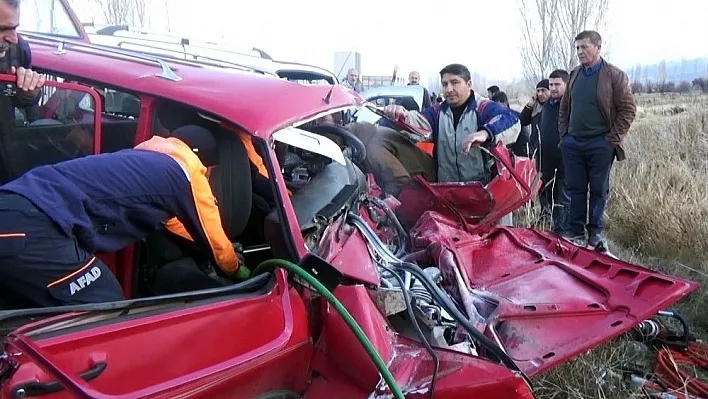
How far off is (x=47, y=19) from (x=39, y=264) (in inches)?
121

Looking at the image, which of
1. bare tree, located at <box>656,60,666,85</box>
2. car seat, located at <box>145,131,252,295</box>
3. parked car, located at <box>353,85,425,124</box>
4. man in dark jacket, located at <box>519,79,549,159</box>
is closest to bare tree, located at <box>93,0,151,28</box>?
parked car, located at <box>353,85,425,124</box>

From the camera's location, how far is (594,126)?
5.53m

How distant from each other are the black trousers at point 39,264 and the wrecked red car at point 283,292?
25 centimetres

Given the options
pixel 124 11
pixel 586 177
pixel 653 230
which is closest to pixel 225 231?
pixel 586 177

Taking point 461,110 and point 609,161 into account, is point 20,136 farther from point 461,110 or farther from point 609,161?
point 609,161

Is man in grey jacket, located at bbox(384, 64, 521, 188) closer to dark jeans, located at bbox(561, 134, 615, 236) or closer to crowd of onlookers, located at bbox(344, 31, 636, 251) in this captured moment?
crowd of onlookers, located at bbox(344, 31, 636, 251)

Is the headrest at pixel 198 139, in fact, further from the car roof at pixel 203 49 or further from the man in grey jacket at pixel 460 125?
the car roof at pixel 203 49

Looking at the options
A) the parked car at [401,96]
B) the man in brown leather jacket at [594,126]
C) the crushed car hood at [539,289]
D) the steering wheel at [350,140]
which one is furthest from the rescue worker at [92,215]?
the parked car at [401,96]

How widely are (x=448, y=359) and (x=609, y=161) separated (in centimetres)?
394

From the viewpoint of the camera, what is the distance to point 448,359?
2244 mm

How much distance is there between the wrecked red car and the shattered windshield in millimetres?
1098

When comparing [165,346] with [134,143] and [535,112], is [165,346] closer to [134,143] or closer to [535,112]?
[134,143]

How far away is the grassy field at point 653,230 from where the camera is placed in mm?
3188

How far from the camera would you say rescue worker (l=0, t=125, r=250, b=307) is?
5.86 ft
